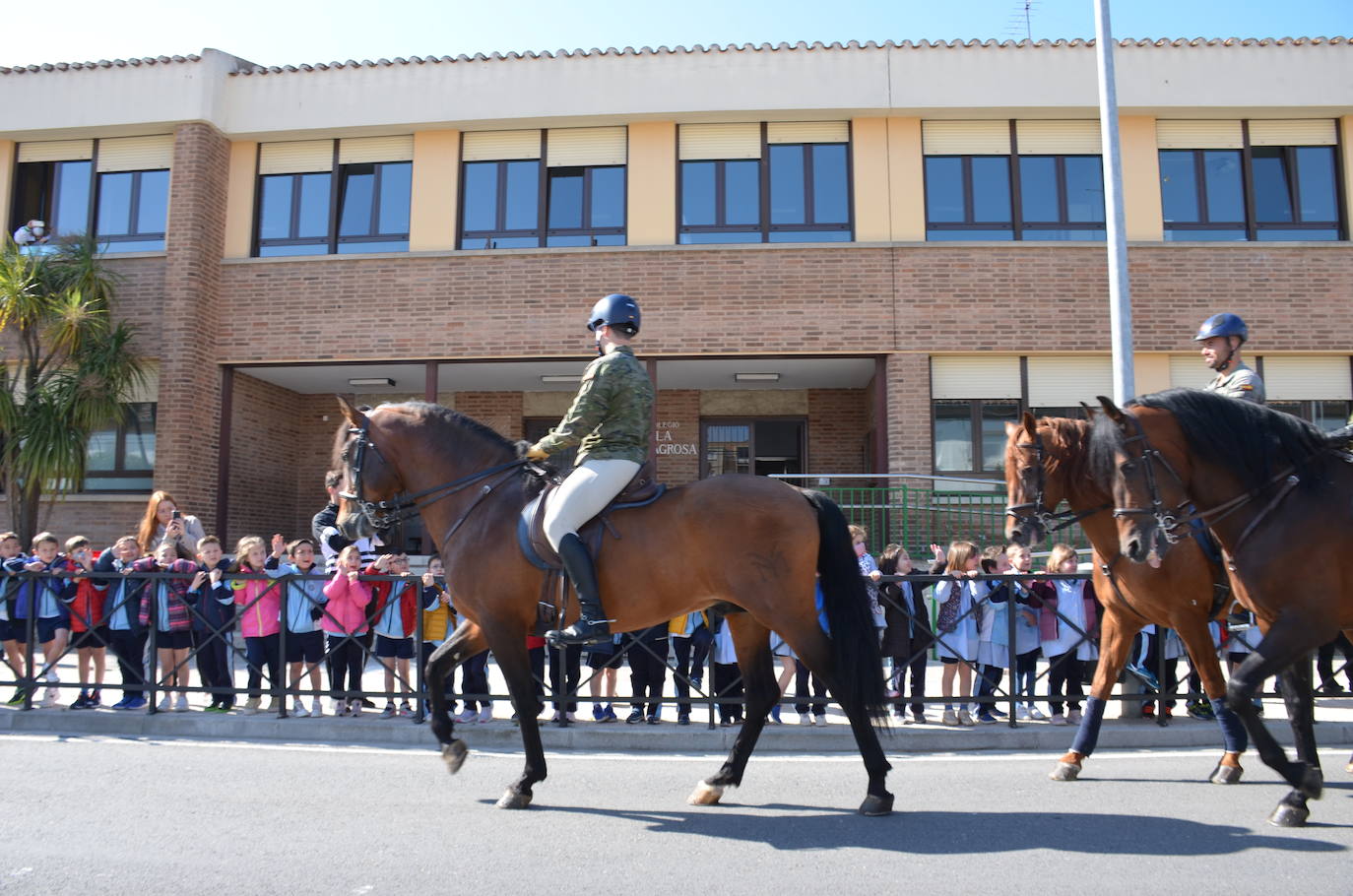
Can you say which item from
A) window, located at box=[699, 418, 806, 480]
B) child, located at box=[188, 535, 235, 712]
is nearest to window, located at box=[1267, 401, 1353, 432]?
window, located at box=[699, 418, 806, 480]

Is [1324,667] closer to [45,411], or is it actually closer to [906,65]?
[906,65]

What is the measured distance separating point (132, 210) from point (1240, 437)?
691 inches

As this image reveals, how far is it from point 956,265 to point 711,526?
11736 mm

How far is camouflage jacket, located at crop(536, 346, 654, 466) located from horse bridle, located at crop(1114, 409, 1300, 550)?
8.76ft

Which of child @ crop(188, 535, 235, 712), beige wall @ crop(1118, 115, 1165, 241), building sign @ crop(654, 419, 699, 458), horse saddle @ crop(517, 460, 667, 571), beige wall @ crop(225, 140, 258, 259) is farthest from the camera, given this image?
building sign @ crop(654, 419, 699, 458)

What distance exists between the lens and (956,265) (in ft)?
52.1

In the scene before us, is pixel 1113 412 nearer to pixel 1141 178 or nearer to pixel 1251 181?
pixel 1141 178

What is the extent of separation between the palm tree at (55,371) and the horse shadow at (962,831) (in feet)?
42.3

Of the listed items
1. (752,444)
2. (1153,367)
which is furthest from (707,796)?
(752,444)

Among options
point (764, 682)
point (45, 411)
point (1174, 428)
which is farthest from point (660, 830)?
point (45, 411)

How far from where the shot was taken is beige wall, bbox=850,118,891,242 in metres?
16.1

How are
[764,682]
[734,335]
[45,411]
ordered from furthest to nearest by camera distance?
1. [734,335]
2. [45,411]
3. [764,682]

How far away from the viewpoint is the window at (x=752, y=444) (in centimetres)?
1905

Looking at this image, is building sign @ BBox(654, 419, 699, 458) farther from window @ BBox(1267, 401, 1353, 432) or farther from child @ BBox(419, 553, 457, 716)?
child @ BBox(419, 553, 457, 716)
